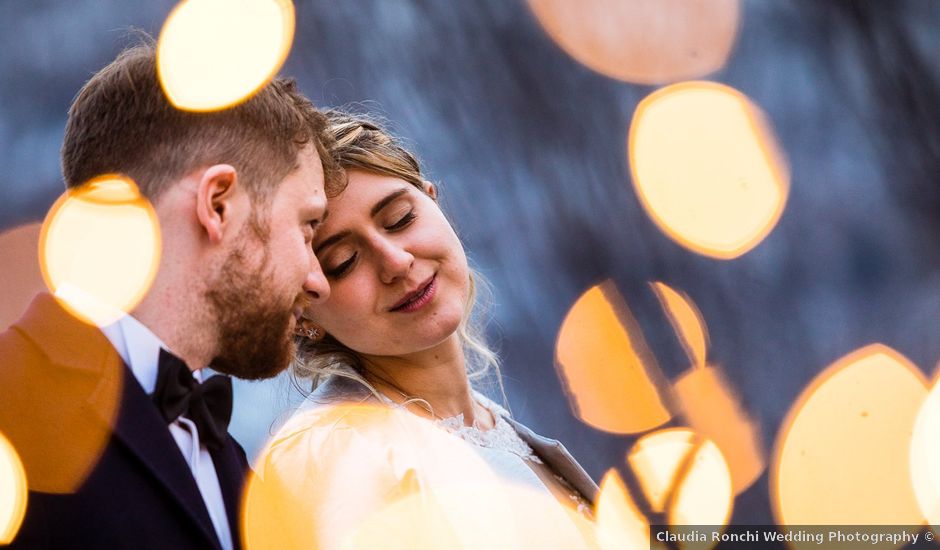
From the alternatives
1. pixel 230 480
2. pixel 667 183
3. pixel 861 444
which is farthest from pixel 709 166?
pixel 230 480

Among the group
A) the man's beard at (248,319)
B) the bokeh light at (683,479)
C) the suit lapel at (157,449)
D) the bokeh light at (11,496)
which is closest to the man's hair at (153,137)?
the man's beard at (248,319)

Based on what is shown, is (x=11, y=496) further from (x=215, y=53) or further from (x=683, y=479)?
(x=683, y=479)

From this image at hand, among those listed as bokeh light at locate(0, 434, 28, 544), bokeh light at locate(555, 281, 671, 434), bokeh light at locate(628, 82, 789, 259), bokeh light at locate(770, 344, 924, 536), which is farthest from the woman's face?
bokeh light at locate(770, 344, 924, 536)

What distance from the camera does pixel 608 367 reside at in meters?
4.95

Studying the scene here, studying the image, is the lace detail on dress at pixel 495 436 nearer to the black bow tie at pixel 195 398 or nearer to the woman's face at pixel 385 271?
the woman's face at pixel 385 271

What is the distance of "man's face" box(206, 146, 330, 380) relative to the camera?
1.44 m

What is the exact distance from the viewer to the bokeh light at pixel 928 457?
4.88 m

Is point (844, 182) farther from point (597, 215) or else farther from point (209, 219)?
point (209, 219)

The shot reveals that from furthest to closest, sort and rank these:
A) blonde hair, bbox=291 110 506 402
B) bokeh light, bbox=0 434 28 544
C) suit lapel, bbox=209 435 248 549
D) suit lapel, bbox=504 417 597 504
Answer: suit lapel, bbox=504 417 597 504 → blonde hair, bbox=291 110 506 402 → suit lapel, bbox=209 435 248 549 → bokeh light, bbox=0 434 28 544

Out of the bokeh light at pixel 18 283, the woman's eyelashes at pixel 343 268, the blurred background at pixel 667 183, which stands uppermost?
the woman's eyelashes at pixel 343 268

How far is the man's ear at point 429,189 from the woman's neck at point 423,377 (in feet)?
1.27

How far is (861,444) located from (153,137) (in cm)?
546

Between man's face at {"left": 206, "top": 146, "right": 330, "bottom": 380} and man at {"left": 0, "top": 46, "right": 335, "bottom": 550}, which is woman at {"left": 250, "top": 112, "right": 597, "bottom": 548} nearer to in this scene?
man at {"left": 0, "top": 46, "right": 335, "bottom": 550}

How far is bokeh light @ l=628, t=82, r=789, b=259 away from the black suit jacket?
4.20 metres
